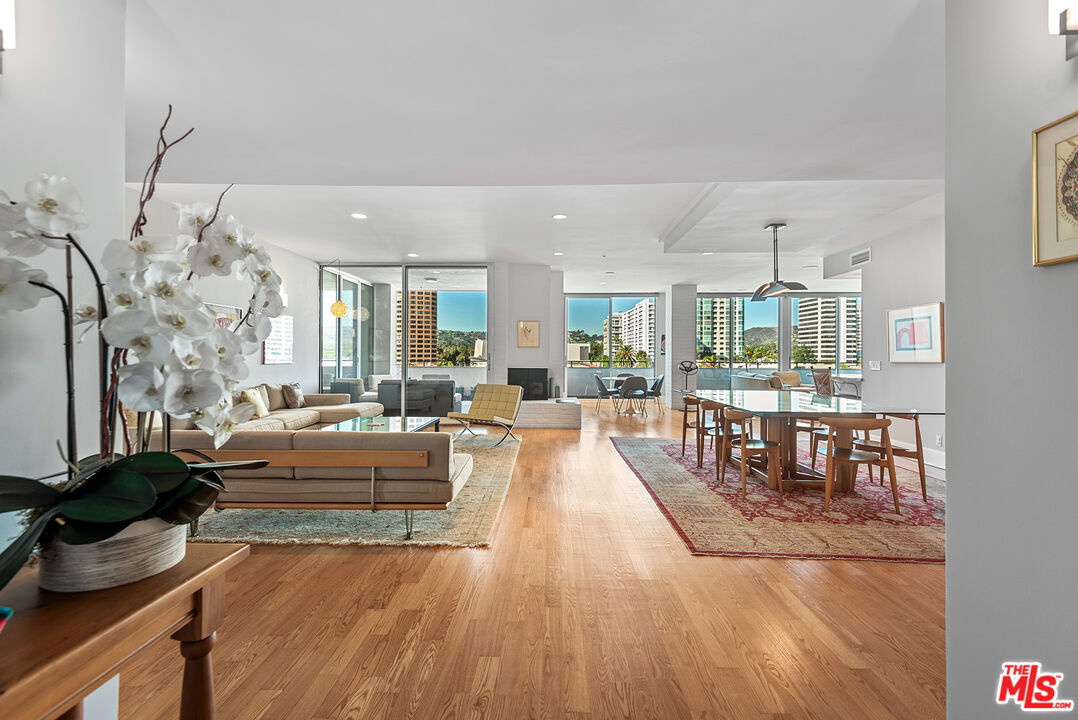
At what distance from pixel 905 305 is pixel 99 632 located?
275 inches

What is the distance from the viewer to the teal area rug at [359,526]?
3199 mm

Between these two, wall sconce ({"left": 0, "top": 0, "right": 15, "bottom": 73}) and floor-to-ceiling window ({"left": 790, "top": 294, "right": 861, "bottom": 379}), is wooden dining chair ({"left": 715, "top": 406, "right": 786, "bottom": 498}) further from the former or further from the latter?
floor-to-ceiling window ({"left": 790, "top": 294, "right": 861, "bottom": 379})

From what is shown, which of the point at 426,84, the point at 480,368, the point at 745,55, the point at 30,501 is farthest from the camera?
the point at 480,368

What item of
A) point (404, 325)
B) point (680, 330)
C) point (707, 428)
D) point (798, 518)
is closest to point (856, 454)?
point (798, 518)

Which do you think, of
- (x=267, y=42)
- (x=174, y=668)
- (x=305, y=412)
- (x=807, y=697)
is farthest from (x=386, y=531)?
(x=305, y=412)

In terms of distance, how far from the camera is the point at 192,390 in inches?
36.7

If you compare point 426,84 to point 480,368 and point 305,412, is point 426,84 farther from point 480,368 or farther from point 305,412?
point 480,368

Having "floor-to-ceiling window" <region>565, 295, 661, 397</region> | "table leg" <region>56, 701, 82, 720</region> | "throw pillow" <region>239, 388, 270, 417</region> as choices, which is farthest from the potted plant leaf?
"floor-to-ceiling window" <region>565, 295, 661, 397</region>

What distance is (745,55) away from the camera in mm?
1883

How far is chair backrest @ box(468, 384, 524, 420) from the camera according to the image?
663 centimetres

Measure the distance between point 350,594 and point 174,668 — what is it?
2.38 ft

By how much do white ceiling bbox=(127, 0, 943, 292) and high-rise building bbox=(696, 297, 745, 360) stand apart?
8051 mm

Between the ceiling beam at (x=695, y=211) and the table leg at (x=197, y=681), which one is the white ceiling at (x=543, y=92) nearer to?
the ceiling beam at (x=695, y=211)

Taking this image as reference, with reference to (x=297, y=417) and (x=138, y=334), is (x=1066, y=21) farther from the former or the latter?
(x=297, y=417)
